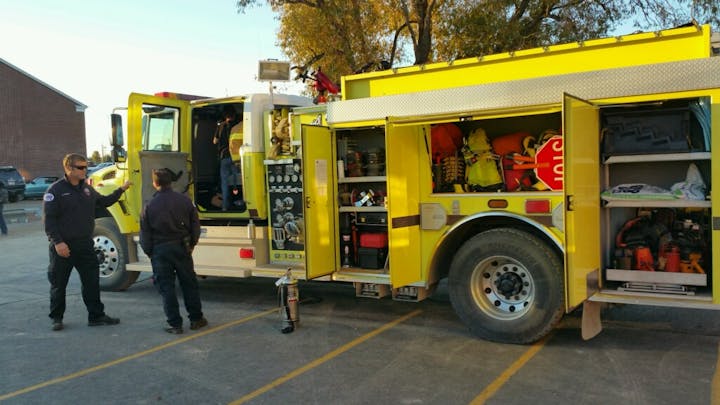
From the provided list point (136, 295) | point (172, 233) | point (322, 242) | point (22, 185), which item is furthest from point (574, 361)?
point (22, 185)

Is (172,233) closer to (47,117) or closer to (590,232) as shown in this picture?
(590,232)

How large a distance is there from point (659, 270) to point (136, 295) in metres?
6.74

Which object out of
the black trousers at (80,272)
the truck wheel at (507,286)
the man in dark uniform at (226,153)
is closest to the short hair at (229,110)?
the man in dark uniform at (226,153)

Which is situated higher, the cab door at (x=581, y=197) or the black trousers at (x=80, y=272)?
the cab door at (x=581, y=197)

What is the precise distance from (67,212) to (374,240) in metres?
3.40

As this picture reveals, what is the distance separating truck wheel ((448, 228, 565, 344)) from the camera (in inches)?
213

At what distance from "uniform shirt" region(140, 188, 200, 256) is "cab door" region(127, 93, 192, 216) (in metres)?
1.75

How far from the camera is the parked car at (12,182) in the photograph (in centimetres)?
3181

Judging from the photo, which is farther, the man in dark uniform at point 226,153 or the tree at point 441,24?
the tree at point 441,24

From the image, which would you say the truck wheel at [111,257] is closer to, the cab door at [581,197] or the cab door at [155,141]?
the cab door at [155,141]

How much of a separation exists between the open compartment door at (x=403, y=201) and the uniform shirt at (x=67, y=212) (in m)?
3.51

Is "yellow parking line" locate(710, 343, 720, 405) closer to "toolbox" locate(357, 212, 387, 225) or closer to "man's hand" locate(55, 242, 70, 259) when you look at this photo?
"toolbox" locate(357, 212, 387, 225)

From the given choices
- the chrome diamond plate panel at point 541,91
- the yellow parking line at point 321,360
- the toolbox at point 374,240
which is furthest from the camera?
the toolbox at point 374,240

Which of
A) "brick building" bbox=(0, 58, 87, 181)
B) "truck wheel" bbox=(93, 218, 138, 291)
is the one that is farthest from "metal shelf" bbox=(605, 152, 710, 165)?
"brick building" bbox=(0, 58, 87, 181)
